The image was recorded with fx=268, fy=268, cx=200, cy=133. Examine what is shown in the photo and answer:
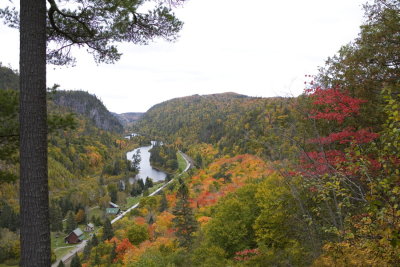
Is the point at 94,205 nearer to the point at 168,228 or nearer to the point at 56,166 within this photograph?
the point at 56,166

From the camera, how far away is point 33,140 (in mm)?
2959

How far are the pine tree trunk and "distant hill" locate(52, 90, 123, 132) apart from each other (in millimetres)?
172899

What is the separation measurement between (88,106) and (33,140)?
186m

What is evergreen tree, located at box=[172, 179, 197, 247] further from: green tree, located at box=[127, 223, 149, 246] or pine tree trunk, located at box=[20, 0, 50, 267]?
pine tree trunk, located at box=[20, 0, 50, 267]

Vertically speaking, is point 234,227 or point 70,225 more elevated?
point 234,227

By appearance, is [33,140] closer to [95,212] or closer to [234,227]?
[234,227]

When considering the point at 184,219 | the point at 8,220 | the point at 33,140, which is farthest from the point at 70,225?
the point at 33,140

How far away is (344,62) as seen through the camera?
745 centimetres

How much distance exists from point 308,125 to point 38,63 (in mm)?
7842

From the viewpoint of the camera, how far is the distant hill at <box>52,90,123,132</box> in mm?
166000

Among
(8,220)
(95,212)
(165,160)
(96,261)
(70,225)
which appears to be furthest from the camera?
(165,160)

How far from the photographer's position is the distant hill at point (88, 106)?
166000 millimetres

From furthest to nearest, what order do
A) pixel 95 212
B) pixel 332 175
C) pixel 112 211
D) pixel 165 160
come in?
pixel 165 160
pixel 95 212
pixel 112 211
pixel 332 175

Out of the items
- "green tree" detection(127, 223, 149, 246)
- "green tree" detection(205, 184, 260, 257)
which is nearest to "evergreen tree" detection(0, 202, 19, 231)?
"green tree" detection(127, 223, 149, 246)
